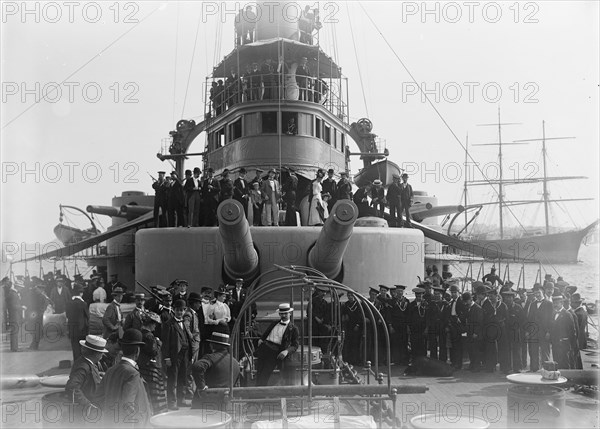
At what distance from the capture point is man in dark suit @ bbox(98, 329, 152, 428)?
4.01m

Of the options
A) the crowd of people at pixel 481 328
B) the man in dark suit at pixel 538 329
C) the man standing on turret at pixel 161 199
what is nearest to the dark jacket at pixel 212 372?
the crowd of people at pixel 481 328

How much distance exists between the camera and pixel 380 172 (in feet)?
53.3

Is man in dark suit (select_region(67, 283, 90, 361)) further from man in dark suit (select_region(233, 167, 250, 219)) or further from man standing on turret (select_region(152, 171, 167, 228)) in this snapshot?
man in dark suit (select_region(233, 167, 250, 219))

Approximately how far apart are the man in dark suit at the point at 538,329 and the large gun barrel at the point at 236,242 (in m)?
3.85

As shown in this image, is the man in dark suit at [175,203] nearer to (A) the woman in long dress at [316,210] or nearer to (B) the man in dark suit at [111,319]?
(A) the woman in long dress at [316,210]

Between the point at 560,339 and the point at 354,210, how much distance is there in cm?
312

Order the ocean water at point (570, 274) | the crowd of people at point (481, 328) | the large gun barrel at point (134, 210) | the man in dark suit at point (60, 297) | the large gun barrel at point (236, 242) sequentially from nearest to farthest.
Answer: the large gun barrel at point (236, 242), the crowd of people at point (481, 328), the man in dark suit at point (60, 297), the large gun barrel at point (134, 210), the ocean water at point (570, 274)

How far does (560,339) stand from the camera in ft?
27.9

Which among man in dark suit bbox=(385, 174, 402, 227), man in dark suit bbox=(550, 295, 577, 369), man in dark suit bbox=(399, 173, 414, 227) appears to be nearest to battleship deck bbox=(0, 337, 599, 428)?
man in dark suit bbox=(550, 295, 577, 369)

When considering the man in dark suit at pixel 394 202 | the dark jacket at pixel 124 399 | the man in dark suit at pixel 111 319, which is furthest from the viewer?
the man in dark suit at pixel 394 202

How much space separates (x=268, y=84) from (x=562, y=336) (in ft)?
29.2

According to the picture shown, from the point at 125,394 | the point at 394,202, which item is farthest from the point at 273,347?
the point at 394,202

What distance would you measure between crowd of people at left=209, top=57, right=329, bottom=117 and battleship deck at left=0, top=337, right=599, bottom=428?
758 cm

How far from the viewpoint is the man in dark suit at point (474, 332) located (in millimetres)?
8867
